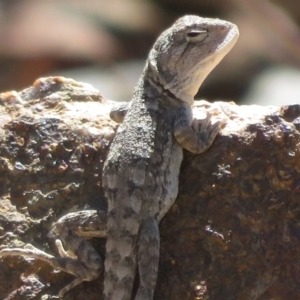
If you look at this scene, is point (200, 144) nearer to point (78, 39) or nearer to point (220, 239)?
point (220, 239)

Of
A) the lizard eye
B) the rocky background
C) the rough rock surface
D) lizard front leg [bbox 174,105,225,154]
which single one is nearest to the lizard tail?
the rough rock surface

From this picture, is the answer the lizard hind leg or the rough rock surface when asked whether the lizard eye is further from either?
the lizard hind leg

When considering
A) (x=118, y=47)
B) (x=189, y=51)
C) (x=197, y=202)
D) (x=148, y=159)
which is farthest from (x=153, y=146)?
(x=118, y=47)

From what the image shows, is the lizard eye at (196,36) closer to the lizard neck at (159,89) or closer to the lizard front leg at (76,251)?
the lizard neck at (159,89)

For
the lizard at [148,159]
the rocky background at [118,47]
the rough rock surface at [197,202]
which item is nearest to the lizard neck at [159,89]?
the lizard at [148,159]

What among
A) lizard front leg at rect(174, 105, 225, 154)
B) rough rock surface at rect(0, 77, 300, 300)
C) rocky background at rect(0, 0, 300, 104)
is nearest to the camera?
rough rock surface at rect(0, 77, 300, 300)

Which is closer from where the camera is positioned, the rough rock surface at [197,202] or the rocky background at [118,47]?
the rough rock surface at [197,202]

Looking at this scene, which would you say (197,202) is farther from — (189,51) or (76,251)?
(189,51)
